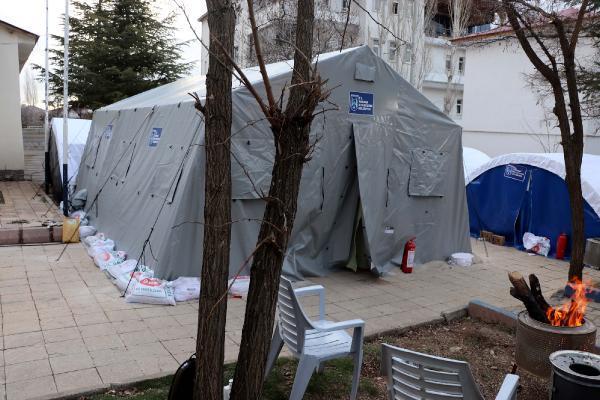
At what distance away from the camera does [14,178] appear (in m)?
14.9

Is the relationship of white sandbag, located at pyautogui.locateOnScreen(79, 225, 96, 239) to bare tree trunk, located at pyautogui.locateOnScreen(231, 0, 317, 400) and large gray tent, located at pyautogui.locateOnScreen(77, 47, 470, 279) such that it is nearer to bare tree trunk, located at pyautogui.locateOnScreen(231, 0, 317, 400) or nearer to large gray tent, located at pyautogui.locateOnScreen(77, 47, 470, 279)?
large gray tent, located at pyautogui.locateOnScreen(77, 47, 470, 279)

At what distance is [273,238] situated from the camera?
2.47 m

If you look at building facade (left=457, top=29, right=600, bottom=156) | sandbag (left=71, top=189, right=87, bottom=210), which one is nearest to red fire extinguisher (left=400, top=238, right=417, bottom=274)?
sandbag (left=71, top=189, right=87, bottom=210)

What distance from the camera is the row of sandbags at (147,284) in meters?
5.69

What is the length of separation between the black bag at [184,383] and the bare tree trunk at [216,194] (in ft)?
0.93

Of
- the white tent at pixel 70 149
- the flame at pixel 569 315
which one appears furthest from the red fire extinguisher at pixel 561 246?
the white tent at pixel 70 149

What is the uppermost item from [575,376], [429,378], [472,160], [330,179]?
[472,160]

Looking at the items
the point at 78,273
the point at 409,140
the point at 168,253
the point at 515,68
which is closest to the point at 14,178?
the point at 78,273

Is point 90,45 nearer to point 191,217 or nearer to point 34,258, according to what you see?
point 34,258

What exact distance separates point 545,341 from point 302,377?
6.03ft

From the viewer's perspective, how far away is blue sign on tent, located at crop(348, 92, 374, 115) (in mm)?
7195

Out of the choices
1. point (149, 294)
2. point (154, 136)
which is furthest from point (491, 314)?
point (154, 136)

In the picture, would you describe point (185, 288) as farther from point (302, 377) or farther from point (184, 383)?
point (184, 383)

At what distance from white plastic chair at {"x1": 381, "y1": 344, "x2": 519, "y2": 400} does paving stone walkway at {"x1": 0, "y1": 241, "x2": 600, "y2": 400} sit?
2.05 m
